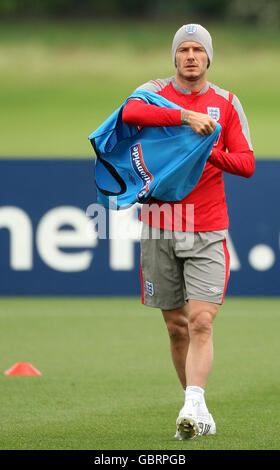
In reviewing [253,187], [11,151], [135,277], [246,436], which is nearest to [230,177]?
[253,187]

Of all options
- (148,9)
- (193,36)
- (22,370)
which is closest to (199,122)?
(193,36)

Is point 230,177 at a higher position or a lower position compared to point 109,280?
higher

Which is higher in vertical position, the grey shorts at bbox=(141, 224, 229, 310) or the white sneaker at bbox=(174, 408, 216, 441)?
the grey shorts at bbox=(141, 224, 229, 310)

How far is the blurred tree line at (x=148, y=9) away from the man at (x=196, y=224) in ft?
131

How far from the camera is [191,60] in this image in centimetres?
673

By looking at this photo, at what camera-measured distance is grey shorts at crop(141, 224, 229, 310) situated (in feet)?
22.2

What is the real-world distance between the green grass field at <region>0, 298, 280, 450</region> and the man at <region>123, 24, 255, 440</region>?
464mm

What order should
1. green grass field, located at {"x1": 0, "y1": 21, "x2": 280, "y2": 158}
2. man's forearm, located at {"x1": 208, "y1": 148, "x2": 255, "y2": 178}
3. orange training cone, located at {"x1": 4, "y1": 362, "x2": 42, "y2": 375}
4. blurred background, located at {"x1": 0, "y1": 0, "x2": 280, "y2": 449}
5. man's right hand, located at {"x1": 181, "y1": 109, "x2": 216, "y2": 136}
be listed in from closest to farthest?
man's right hand, located at {"x1": 181, "y1": 109, "x2": 216, "y2": 136} → man's forearm, located at {"x1": 208, "y1": 148, "x2": 255, "y2": 178} → blurred background, located at {"x1": 0, "y1": 0, "x2": 280, "y2": 449} → orange training cone, located at {"x1": 4, "y1": 362, "x2": 42, "y2": 375} → green grass field, located at {"x1": 0, "y1": 21, "x2": 280, "y2": 158}

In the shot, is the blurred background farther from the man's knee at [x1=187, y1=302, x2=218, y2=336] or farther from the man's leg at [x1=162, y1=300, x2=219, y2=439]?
the man's knee at [x1=187, y1=302, x2=218, y2=336]

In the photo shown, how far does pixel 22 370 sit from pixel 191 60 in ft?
10.7

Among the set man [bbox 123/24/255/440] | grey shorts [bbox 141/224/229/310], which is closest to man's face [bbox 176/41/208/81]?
man [bbox 123/24/255/440]

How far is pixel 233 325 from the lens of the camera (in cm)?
1179

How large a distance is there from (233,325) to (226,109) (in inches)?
206

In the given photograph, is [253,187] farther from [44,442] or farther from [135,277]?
[44,442]
